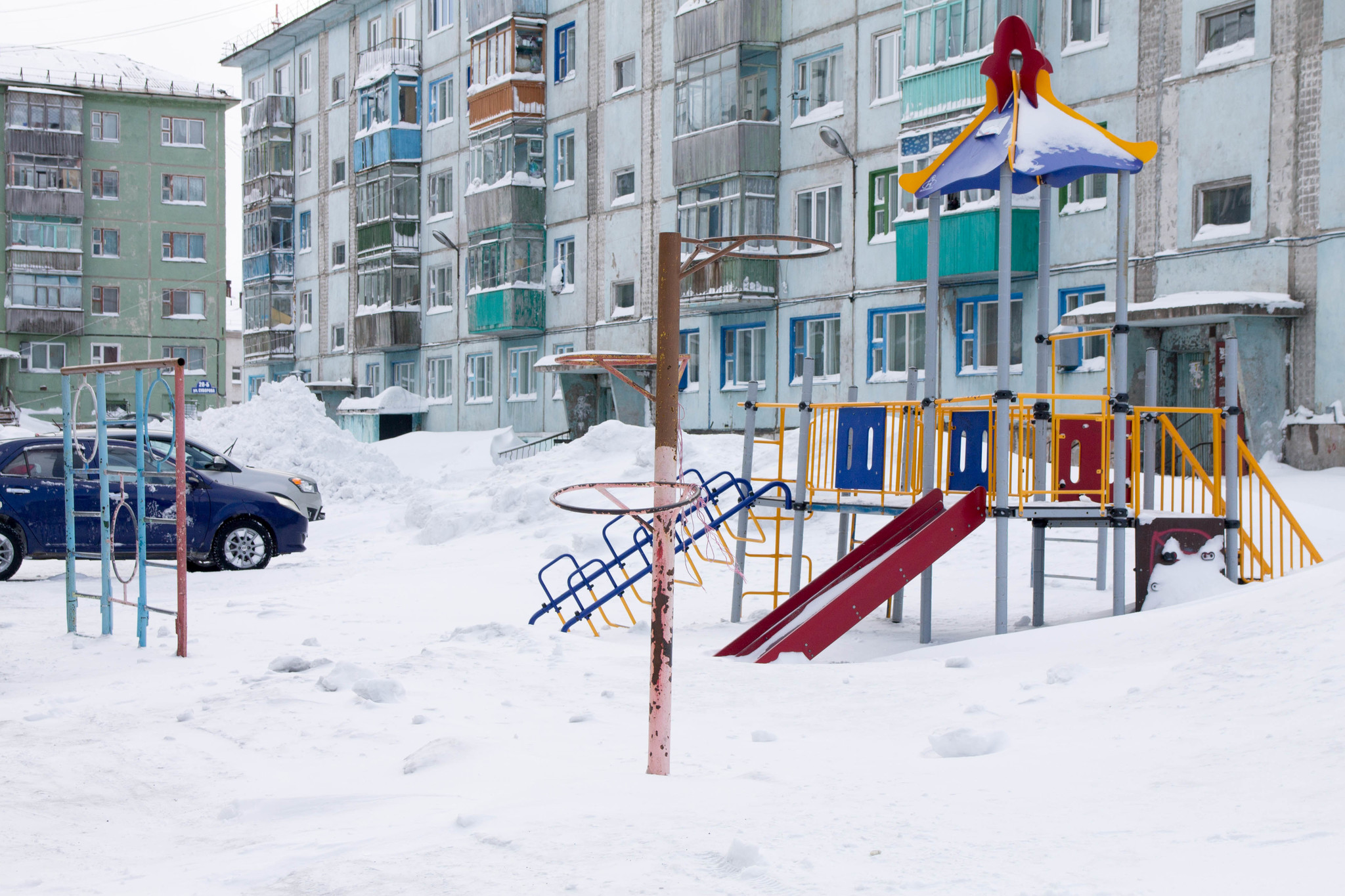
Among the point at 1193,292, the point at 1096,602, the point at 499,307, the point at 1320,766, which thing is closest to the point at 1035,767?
the point at 1320,766

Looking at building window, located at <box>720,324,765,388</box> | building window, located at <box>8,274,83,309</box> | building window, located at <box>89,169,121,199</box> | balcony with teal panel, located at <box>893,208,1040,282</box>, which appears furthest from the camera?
building window, located at <box>89,169,121,199</box>

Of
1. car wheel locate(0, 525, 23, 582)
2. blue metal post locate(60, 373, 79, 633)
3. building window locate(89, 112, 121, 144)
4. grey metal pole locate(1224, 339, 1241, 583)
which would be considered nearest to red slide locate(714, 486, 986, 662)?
grey metal pole locate(1224, 339, 1241, 583)

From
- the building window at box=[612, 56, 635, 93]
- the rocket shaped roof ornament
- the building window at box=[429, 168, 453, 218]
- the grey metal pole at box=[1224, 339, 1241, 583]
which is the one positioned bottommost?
the grey metal pole at box=[1224, 339, 1241, 583]

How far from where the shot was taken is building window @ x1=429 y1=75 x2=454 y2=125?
40844 mm

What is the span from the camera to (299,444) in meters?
27.5

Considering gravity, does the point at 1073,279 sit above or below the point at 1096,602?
above

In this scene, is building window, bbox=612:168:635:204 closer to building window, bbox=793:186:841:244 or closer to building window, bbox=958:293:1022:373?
building window, bbox=793:186:841:244

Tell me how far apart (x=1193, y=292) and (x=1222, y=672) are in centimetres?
1585

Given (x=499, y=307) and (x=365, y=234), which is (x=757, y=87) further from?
(x=365, y=234)

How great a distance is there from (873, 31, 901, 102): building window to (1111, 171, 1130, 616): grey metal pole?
1625cm

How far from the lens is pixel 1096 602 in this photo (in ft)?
40.7

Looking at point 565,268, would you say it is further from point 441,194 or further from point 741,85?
point 741,85

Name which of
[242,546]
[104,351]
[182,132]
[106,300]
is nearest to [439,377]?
[104,351]

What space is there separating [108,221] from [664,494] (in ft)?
189
